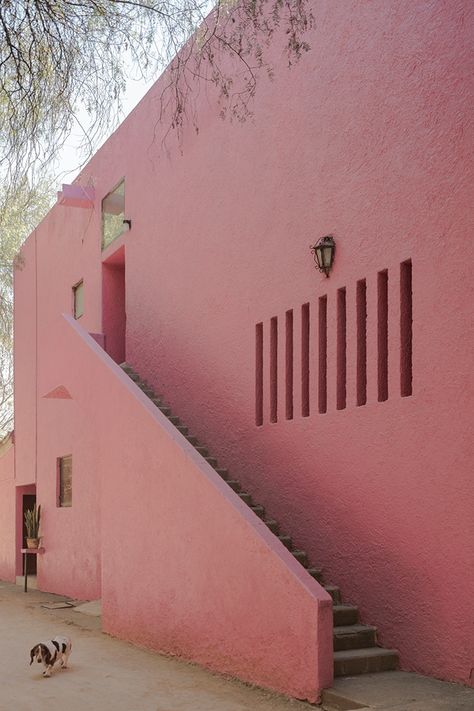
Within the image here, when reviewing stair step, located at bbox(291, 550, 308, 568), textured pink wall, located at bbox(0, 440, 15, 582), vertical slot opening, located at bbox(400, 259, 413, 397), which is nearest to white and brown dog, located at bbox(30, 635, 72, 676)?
stair step, located at bbox(291, 550, 308, 568)

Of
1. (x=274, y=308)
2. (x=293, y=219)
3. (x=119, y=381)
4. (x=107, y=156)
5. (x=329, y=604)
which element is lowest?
(x=329, y=604)

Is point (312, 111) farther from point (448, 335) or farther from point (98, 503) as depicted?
point (98, 503)

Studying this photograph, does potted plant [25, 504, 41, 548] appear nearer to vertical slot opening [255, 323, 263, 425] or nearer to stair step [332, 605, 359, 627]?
vertical slot opening [255, 323, 263, 425]

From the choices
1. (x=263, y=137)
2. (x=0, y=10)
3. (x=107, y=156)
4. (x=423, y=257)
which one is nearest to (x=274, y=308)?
(x=263, y=137)

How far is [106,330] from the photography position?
13883 millimetres

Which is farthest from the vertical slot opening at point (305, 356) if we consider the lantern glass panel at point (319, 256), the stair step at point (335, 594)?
the stair step at point (335, 594)

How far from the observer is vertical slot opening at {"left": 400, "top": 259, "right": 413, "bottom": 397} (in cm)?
684


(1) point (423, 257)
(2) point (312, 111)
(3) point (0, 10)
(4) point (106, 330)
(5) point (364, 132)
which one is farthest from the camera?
(4) point (106, 330)

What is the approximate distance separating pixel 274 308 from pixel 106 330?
5.68 m

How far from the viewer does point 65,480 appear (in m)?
14.5

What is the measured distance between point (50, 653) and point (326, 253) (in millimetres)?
4134

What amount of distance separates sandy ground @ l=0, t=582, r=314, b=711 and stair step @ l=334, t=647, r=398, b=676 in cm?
50

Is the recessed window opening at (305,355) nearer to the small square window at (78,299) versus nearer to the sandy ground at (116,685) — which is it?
the sandy ground at (116,685)

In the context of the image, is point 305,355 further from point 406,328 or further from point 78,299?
point 78,299
